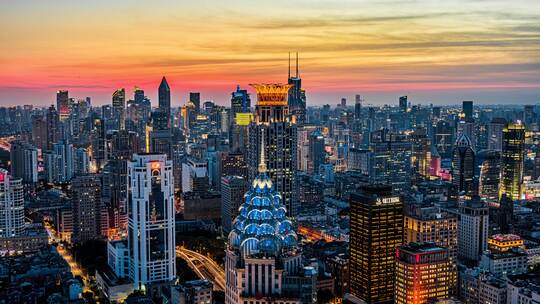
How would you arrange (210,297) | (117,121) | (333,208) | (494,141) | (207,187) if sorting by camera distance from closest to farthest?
(210,297) → (333,208) → (207,187) → (494,141) → (117,121)

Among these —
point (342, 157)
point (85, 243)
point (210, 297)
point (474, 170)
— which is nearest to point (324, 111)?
point (342, 157)

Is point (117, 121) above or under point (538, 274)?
above

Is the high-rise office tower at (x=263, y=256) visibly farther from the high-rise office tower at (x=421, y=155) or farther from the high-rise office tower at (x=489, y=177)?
the high-rise office tower at (x=421, y=155)

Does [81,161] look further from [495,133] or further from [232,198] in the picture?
[495,133]

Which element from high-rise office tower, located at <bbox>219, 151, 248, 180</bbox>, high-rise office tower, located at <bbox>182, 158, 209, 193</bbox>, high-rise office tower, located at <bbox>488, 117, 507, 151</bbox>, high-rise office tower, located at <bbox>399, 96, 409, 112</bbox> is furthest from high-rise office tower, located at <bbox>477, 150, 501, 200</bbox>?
Result: high-rise office tower, located at <bbox>399, 96, 409, 112</bbox>

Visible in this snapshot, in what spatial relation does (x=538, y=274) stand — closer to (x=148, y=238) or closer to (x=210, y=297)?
(x=210, y=297)

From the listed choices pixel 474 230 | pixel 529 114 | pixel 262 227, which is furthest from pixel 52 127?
pixel 262 227

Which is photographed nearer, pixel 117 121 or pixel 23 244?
pixel 23 244
